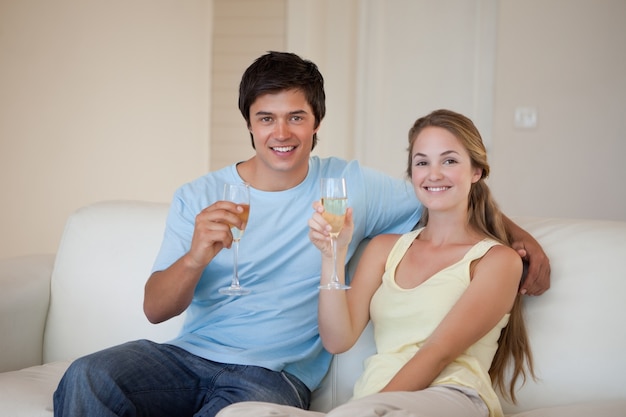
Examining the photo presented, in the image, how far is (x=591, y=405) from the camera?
199cm

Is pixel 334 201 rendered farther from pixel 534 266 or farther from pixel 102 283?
pixel 102 283

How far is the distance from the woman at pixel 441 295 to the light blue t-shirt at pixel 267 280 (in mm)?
130

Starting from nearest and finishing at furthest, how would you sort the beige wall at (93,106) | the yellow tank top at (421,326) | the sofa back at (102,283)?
the yellow tank top at (421,326) → the sofa back at (102,283) → the beige wall at (93,106)

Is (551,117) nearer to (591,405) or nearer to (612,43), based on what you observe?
(612,43)

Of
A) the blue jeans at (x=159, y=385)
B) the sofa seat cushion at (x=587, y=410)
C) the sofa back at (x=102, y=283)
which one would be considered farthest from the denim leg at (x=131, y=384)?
the sofa seat cushion at (x=587, y=410)

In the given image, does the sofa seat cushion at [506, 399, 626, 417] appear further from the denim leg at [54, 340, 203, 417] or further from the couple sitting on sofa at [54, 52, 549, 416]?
the denim leg at [54, 340, 203, 417]

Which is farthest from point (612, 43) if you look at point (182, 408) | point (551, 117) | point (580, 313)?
point (182, 408)

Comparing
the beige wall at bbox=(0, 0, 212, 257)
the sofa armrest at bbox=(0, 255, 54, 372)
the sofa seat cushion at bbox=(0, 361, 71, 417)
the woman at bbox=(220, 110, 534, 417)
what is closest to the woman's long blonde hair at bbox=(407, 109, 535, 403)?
the woman at bbox=(220, 110, 534, 417)

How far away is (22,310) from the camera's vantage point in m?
2.60

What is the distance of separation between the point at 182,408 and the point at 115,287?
72 centimetres

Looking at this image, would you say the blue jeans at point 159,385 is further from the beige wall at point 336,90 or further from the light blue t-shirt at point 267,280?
the beige wall at point 336,90

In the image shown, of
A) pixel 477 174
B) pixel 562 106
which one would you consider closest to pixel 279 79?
pixel 477 174

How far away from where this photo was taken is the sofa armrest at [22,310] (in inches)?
100

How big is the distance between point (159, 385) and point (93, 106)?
3638 millimetres
